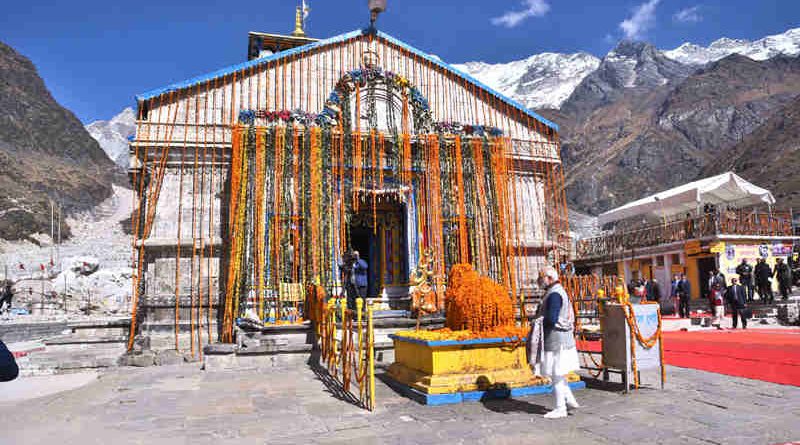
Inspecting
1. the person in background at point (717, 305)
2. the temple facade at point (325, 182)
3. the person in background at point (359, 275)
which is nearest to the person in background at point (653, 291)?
the person in background at point (717, 305)

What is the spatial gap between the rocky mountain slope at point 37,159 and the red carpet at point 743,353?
52.8m

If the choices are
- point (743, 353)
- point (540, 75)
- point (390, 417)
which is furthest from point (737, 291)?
point (540, 75)

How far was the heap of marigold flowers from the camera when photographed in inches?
261

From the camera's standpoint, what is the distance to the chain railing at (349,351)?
586 cm

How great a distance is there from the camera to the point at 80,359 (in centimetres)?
962

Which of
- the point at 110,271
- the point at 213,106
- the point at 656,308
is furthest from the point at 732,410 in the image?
the point at 110,271

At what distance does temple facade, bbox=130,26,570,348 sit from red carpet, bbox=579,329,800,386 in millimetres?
3934

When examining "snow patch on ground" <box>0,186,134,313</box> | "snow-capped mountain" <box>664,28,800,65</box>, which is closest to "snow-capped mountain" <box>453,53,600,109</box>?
"snow-capped mountain" <box>664,28,800,65</box>

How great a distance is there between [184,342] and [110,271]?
68.6 ft

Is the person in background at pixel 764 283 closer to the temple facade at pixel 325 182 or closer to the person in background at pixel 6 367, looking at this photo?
the temple facade at pixel 325 182

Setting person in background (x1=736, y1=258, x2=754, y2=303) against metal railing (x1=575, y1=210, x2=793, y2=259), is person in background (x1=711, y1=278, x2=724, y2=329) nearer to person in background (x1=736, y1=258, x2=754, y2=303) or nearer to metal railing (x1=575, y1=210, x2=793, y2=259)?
person in background (x1=736, y1=258, x2=754, y2=303)

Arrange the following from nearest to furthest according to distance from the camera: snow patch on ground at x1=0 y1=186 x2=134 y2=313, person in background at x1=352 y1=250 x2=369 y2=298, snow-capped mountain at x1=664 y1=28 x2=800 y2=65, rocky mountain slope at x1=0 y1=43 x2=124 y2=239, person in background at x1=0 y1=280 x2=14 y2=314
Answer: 1. person in background at x1=352 y1=250 x2=369 y2=298
2. person in background at x1=0 y1=280 x2=14 y2=314
3. snow patch on ground at x1=0 y1=186 x2=134 y2=313
4. rocky mountain slope at x1=0 y1=43 x2=124 y2=239
5. snow-capped mountain at x1=664 y1=28 x2=800 y2=65

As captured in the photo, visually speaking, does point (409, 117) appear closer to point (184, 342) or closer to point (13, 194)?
point (184, 342)

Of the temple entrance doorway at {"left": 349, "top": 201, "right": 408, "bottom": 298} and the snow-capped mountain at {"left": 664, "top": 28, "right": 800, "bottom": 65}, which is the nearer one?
the temple entrance doorway at {"left": 349, "top": 201, "right": 408, "bottom": 298}
